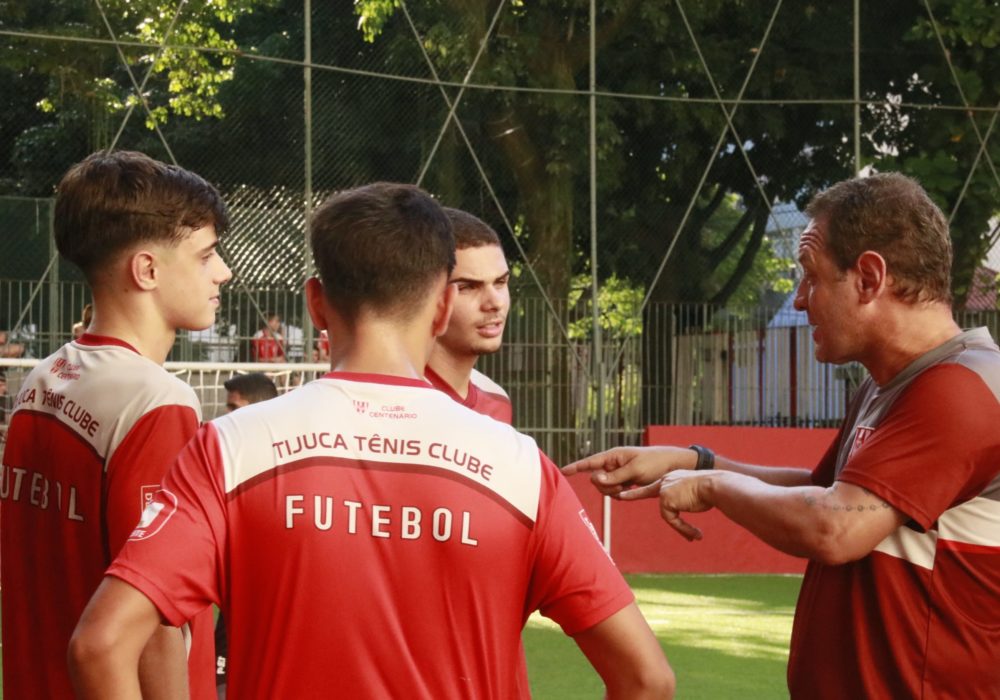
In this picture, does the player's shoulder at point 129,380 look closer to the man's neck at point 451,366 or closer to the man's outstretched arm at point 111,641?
the man's outstretched arm at point 111,641

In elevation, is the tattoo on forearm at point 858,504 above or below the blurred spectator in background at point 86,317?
below

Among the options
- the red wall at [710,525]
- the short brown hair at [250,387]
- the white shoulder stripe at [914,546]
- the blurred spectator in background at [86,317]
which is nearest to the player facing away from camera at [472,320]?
the blurred spectator in background at [86,317]

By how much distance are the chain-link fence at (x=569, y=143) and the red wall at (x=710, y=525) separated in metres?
→ 0.90

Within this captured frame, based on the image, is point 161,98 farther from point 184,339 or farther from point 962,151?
point 962,151

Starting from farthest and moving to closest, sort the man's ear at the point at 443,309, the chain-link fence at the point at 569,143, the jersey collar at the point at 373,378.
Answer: the chain-link fence at the point at 569,143 → the man's ear at the point at 443,309 → the jersey collar at the point at 373,378

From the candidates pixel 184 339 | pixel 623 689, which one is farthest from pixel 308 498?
pixel 184 339

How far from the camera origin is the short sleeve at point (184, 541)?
2.04 m

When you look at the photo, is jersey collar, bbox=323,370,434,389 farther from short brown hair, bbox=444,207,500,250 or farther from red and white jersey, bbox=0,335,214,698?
short brown hair, bbox=444,207,500,250

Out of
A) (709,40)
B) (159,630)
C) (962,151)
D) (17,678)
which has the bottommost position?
(17,678)

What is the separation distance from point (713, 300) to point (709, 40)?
11.0 feet

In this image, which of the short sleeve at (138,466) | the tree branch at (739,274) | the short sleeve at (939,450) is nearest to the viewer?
the short sleeve at (138,466)

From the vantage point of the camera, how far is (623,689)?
2.10 metres

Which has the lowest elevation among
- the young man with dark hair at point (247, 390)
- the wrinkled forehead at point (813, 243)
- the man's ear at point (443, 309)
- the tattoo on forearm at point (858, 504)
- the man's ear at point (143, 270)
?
the young man with dark hair at point (247, 390)

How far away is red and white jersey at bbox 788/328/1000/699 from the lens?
2.82 m
